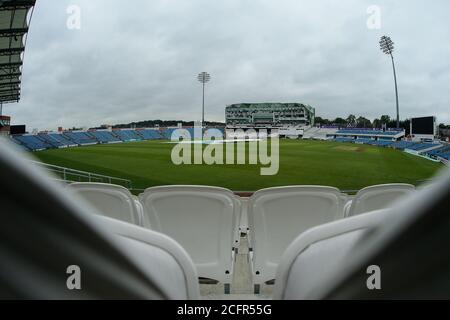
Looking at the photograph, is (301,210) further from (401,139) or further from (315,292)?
(401,139)

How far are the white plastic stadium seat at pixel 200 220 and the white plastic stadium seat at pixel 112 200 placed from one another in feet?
0.26

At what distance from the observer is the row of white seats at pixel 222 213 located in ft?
5.24

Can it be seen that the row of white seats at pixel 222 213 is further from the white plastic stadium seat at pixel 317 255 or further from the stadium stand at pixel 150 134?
the stadium stand at pixel 150 134

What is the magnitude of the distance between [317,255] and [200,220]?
53.0 inches

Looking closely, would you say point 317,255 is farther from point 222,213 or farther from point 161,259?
point 222,213

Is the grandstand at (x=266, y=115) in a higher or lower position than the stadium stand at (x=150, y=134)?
higher

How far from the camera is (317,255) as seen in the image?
341 mm

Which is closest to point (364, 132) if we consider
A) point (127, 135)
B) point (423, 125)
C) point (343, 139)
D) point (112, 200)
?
point (343, 139)

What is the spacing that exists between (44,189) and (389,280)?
0.26 metres

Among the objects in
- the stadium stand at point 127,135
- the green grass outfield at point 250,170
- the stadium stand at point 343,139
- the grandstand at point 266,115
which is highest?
the grandstand at point 266,115

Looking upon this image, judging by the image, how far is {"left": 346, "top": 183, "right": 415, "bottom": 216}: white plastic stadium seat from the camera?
167 centimetres

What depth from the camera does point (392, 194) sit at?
175cm

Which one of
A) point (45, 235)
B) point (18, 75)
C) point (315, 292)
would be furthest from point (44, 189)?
point (18, 75)

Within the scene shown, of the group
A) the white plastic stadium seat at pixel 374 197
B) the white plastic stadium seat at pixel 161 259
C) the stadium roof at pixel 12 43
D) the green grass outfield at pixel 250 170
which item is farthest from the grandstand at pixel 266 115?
the white plastic stadium seat at pixel 161 259
